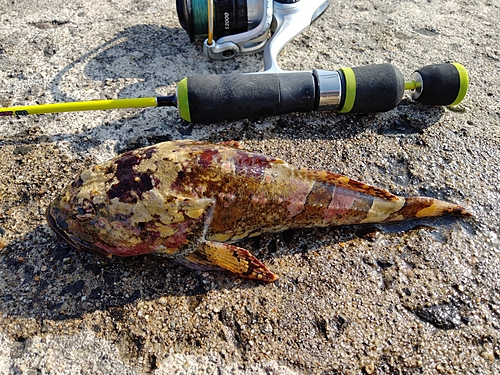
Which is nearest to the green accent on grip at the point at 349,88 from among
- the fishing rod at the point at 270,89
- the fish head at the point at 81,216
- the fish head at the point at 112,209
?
the fishing rod at the point at 270,89

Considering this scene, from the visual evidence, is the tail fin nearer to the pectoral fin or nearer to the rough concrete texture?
the rough concrete texture

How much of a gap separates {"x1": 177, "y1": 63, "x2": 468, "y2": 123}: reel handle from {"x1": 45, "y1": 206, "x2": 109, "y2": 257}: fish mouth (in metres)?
1.24

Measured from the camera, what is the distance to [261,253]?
2875 millimetres

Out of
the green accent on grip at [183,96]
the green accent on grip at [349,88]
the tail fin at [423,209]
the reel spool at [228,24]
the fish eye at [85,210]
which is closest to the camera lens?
the fish eye at [85,210]

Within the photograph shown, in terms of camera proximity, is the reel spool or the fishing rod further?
the reel spool

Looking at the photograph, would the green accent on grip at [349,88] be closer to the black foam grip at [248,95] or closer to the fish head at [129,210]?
the black foam grip at [248,95]

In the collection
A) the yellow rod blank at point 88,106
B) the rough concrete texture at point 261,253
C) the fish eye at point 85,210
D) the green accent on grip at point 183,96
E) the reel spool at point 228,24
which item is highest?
the reel spool at point 228,24

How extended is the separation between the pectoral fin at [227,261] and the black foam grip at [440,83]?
2138 mm

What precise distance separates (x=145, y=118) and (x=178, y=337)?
1.93 meters

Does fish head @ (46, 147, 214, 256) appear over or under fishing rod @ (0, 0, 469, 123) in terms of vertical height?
under

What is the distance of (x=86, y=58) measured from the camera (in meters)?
4.11

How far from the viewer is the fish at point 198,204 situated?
8.48ft

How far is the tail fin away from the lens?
9.82 feet

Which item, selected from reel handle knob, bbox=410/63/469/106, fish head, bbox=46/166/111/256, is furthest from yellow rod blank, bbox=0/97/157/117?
reel handle knob, bbox=410/63/469/106
